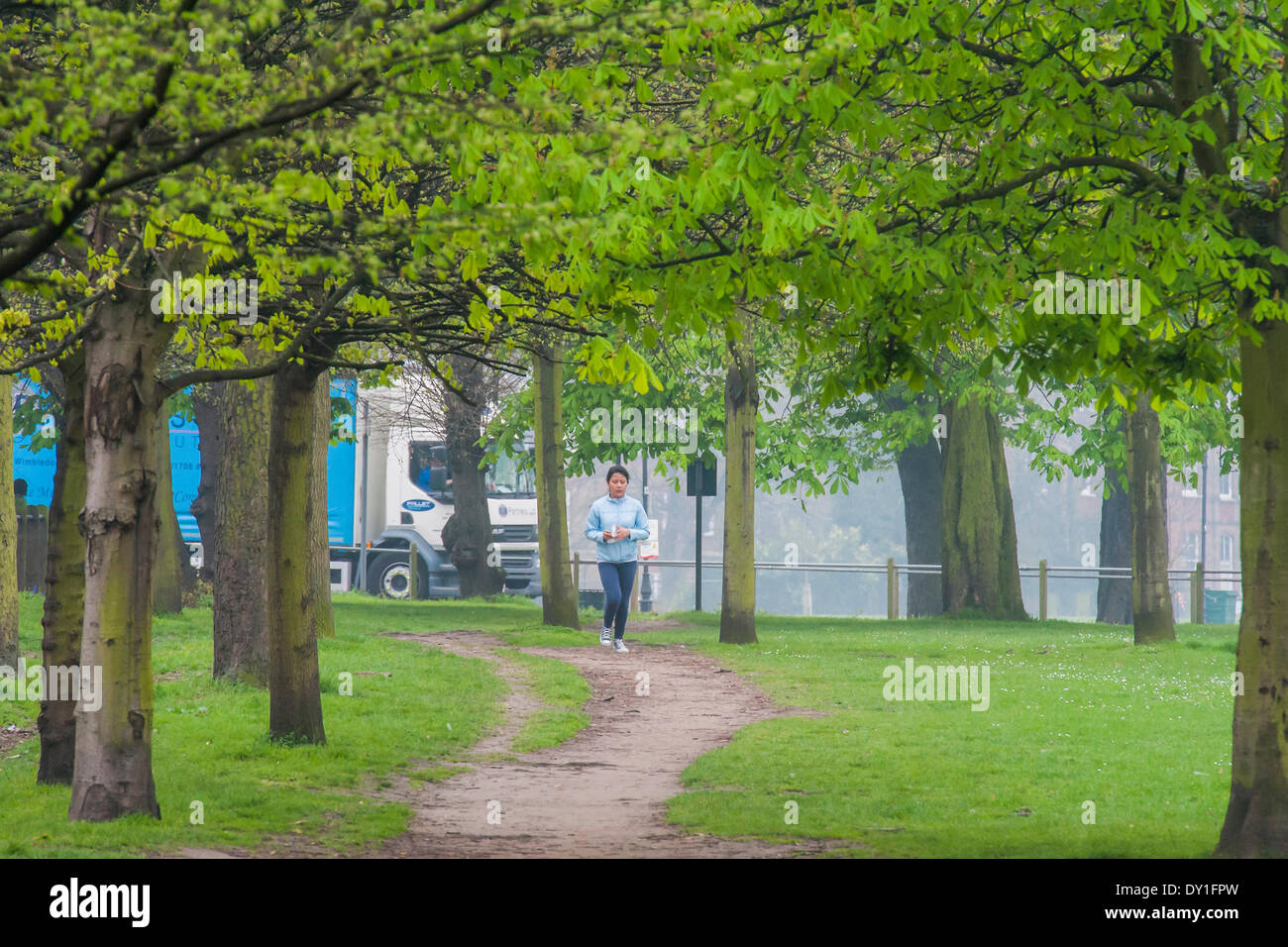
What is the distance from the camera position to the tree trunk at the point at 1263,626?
732 centimetres

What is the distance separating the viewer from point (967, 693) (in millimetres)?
14836

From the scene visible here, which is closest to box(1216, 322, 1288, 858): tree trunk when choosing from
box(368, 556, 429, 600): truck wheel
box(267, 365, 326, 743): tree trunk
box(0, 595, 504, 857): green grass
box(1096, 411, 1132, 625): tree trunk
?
box(0, 595, 504, 857): green grass

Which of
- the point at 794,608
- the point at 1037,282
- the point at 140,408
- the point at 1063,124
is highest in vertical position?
the point at 1063,124

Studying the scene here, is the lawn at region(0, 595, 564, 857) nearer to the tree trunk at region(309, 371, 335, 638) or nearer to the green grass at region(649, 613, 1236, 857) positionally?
the tree trunk at region(309, 371, 335, 638)

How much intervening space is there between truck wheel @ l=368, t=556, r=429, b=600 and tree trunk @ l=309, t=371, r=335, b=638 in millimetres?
16973

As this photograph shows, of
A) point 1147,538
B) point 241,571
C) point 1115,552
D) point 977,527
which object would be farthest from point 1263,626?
point 1115,552

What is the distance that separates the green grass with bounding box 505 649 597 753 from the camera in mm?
12125

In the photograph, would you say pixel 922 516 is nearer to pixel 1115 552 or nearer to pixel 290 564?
pixel 1115 552

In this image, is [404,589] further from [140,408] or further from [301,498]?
[140,408]

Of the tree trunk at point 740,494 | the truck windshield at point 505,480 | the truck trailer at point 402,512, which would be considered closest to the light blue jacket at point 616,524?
the tree trunk at point 740,494

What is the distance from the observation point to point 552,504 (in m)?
21.5

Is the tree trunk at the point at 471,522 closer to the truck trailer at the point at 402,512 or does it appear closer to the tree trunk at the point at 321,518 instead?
the truck trailer at the point at 402,512
